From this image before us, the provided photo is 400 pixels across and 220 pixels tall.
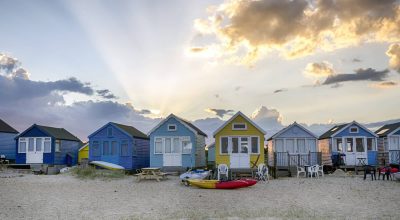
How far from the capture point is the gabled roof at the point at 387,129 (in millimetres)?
38156

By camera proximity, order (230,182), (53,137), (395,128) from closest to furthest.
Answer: (230,182), (395,128), (53,137)

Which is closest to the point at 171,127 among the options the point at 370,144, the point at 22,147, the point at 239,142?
the point at 239,142

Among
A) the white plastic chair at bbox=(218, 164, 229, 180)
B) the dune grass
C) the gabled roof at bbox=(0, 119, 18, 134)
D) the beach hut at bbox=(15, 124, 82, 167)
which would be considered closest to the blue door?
the dune grass

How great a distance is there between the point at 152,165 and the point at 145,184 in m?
6.97

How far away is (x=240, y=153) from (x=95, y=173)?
10.7 meters

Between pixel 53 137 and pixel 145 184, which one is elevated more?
pixel 53 137

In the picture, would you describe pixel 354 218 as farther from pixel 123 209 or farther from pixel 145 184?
pixel 145 184

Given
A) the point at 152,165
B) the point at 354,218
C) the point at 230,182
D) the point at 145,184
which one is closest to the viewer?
the point at 354,218

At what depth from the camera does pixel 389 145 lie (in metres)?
38.1

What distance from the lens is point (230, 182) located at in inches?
965

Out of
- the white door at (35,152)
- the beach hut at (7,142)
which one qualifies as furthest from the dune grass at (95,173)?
the beach hut at (7,142)

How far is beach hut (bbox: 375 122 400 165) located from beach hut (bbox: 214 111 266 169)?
35.7ft

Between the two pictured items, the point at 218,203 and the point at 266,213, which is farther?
the point at 218,203

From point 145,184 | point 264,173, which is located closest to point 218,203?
point 145,184
